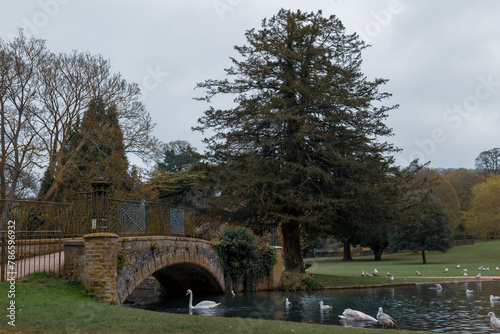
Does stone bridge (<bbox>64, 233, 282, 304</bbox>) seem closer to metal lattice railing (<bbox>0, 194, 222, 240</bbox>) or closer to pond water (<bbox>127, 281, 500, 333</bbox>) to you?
metal lattice railing (<bbox>0, 194, 222, 240</bbox>)

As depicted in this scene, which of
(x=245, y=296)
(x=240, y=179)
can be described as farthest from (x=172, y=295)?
(x=240, y=179)

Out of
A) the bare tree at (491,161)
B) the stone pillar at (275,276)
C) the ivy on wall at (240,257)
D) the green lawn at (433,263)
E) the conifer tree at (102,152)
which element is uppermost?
the bare tree at (491,161)

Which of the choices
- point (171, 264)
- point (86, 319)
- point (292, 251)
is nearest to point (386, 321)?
point (86, 319)

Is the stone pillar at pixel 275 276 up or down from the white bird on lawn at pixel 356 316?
up

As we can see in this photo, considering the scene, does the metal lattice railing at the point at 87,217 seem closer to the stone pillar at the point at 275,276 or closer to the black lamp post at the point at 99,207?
the black lamp post at the point at 99,207

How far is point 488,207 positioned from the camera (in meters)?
51.8

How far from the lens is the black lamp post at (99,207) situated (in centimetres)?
1301

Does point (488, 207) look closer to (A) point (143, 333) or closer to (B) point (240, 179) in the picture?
(B) point (240, 179)

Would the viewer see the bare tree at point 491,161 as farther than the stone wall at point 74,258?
Yes

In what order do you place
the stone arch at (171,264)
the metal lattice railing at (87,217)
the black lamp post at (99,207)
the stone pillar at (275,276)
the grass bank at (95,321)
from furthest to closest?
the stone pillar at (275,276)
the stone arch at (171,264)
the metal lattice railing at (87,217)
the black lamp post at (99,207)
the grass bank at (95,321)

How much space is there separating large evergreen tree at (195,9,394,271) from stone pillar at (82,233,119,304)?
11.4 metres

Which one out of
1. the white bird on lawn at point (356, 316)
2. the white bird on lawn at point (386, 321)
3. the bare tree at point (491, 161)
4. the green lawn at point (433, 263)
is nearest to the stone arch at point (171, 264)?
the white bird on lawn at point (356, 316)

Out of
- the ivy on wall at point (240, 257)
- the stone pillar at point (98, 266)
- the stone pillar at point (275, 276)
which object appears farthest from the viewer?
the stone pillar at point (275, 276)

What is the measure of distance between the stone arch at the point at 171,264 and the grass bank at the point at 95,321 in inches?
94.8
